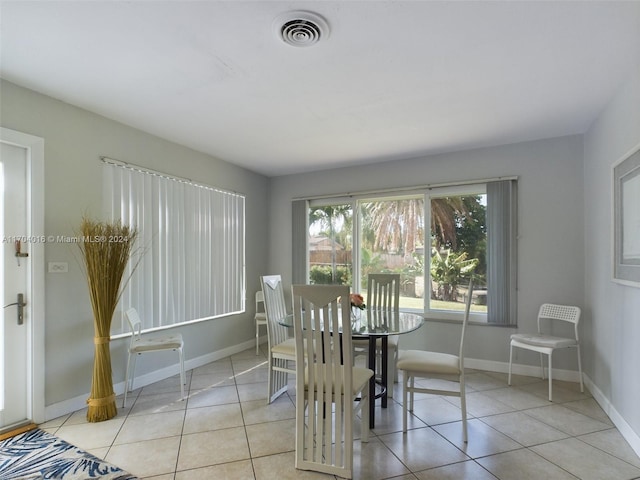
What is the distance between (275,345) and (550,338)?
265 centimetres

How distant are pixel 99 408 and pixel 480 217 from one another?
13.8 ft

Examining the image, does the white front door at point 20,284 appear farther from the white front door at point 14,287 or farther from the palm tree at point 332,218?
the palm tree at point 332,218

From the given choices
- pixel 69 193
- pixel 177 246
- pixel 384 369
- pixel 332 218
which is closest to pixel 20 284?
pixel 69 193

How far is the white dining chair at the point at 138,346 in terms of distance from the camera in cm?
299

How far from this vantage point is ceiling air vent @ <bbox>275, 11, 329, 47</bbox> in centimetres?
173

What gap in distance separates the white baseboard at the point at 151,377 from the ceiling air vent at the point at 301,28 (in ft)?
10.6

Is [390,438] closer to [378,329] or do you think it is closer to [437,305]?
[378,329]

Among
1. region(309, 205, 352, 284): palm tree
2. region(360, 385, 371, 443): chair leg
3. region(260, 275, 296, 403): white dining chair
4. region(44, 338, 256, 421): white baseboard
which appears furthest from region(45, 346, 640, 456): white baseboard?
region(360, 385, 371, 443): chair leg

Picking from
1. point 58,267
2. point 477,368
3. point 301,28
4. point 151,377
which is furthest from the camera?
point 477,368

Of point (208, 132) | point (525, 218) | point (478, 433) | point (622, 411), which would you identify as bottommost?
point (478, 433)

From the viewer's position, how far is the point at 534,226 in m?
3.70

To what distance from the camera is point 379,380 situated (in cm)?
313

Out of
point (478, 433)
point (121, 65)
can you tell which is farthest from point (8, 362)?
point (478, 433)

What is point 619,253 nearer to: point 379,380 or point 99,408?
point 379,380
